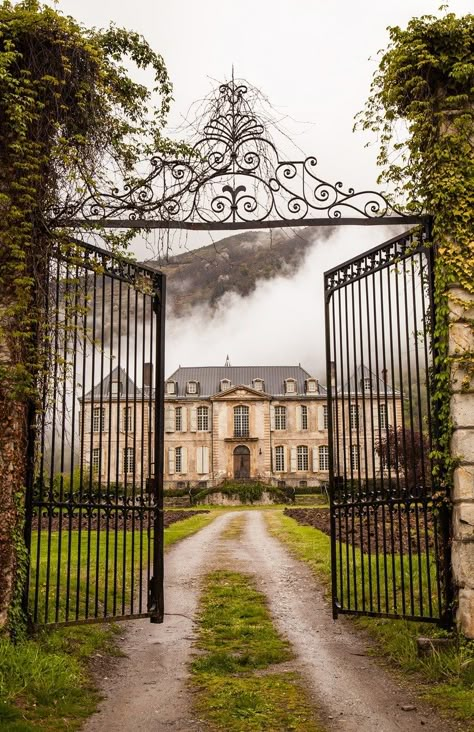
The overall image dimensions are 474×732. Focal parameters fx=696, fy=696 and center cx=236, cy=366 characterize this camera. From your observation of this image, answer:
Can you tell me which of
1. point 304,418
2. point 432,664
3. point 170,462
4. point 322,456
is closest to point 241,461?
point 170,462

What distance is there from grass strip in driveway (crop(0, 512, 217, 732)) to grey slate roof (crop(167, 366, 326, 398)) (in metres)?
44.3

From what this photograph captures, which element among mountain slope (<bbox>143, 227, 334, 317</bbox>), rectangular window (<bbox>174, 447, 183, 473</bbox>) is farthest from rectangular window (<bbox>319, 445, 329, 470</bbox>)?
mountain slope (<bbox>143, 227, 334, 317</bbox>)

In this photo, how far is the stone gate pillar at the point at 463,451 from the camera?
5445mm

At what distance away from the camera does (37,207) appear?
5.74 m

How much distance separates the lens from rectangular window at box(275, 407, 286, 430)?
165ft

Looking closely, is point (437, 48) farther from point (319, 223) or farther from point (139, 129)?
point (139, 129)

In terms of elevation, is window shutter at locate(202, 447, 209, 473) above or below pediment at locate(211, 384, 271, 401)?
below

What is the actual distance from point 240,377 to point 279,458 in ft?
21.9

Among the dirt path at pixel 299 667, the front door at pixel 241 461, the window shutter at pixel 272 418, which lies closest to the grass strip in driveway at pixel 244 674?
the dirt path at pixel 299 667

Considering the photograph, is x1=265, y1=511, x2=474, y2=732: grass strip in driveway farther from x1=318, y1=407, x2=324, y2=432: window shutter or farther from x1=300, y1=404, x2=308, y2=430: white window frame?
x1=300, y1=404, x2=308, y2=430: white window frame

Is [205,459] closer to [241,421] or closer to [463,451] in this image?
[241,421]

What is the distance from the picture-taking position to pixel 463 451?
5.57m

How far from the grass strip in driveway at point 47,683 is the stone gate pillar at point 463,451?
2.89m

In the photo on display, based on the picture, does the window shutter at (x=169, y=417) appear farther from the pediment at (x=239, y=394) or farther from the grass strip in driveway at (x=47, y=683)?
the grass strip in driveway at (x=47, y=683)
